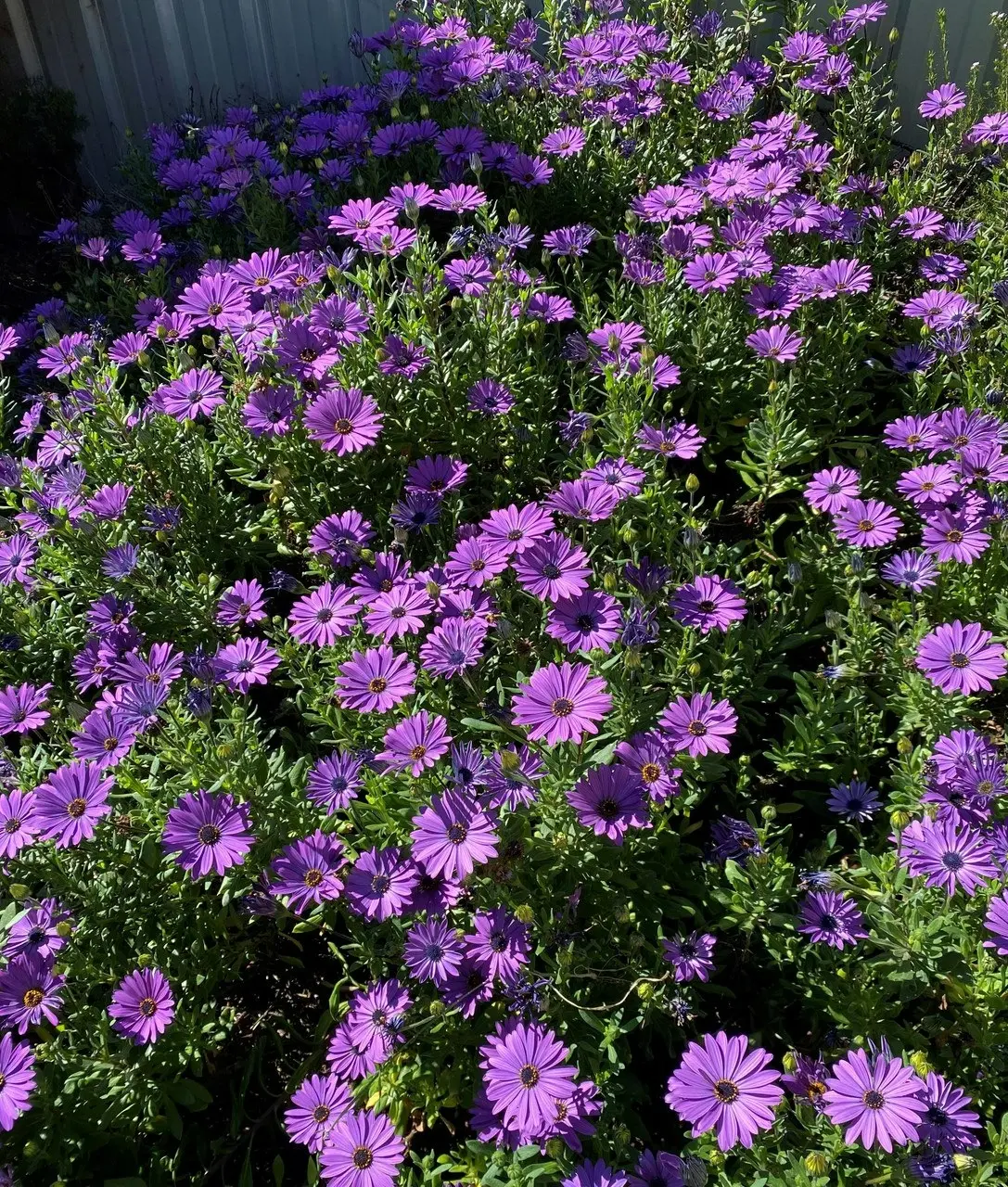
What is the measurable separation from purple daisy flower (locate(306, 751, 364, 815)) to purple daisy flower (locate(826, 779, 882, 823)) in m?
1.19

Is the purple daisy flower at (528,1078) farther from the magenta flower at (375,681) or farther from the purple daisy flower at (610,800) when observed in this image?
the magenta flower at (375,681)

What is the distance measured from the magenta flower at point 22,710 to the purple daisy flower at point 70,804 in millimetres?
336

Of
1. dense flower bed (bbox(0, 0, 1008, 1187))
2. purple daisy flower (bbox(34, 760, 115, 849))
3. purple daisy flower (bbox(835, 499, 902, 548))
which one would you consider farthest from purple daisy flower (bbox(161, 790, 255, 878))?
purple daisy flower (bbox(835, 499, 902, 548))

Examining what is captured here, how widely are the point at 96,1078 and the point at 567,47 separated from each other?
4548 millimetres

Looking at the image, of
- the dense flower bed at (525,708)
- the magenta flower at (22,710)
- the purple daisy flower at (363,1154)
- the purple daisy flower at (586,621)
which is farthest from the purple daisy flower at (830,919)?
the magenta flower at (22,710)

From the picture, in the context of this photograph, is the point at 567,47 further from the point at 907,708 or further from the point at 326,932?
the point at 326,932

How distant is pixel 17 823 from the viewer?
2.16 metres

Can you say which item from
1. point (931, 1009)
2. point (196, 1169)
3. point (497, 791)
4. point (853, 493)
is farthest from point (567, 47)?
point (196, 1169)

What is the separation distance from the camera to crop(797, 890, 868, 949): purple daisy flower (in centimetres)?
215

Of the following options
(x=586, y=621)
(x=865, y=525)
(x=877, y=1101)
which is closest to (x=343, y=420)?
(x=586, y=621)

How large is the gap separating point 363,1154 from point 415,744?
790 mm

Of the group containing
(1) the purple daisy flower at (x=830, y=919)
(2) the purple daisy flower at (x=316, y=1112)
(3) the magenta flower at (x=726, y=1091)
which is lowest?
(2) the purple daisy flower at (x=316, y=1112)

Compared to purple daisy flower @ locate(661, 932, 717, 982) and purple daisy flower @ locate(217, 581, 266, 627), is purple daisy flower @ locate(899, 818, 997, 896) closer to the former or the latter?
purple daisy flower @ locate(661, 932, 717, 982)

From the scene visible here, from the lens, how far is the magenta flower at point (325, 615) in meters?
2.50
